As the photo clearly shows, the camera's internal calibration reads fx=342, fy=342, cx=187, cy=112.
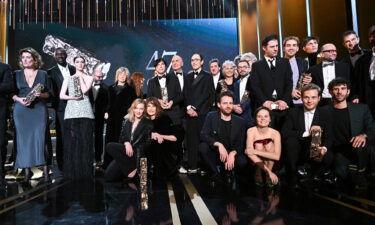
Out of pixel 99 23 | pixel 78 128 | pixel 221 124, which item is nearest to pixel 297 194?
pixel 221 124

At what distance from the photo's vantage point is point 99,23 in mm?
7422

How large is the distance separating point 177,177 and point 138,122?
2.47 ft

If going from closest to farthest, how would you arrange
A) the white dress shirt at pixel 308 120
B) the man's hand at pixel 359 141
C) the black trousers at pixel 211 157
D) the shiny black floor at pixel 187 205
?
1. the shiny black floor at pixel 187 205
2. the man's hand at pixel 359 141
3. the white dress shirt at pixel 308 120
4. the black trousers at pixel 211 157

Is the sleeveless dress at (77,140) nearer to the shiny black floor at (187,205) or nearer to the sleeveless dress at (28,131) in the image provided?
the sleeveless dress at (28,131)

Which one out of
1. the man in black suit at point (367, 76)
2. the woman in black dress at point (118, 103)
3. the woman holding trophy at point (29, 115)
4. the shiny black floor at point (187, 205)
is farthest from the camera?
the woman in black dress at point (118, 103)

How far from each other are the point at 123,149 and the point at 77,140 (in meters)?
0.68

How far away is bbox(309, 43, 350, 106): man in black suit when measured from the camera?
365 centimetres

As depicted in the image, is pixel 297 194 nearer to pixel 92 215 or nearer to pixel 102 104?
pixel 92 215

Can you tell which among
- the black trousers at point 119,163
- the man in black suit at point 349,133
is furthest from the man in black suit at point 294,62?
the black trousers at point 119,163

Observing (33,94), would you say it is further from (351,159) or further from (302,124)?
(351,159)

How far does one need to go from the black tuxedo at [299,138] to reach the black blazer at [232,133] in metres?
0.45

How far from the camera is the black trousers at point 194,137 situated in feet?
13.8

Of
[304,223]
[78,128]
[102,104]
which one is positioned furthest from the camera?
[102,104]

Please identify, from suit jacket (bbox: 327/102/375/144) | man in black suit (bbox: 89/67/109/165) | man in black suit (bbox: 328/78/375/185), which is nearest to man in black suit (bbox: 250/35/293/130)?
man in black suit (bbox: 328/78/375/185)
